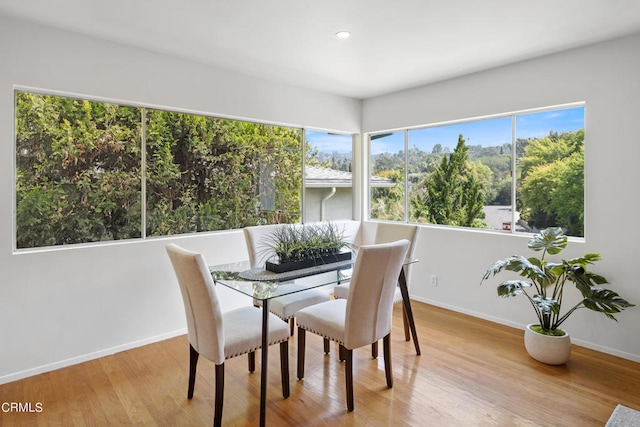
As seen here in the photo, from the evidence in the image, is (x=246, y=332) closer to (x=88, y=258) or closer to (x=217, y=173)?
(x=88, y=258)

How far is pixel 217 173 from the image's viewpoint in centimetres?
370

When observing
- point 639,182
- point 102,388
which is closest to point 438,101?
point 639,182

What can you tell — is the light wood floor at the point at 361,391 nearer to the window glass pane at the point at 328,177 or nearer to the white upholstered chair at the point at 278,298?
the white upholstered chair at the point at 278,298

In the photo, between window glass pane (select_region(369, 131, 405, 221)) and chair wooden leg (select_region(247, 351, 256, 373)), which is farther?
window glass pane (select_region(369, 131, 405, 221))

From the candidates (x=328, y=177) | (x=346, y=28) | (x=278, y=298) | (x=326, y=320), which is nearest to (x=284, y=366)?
(x=326, y=320)

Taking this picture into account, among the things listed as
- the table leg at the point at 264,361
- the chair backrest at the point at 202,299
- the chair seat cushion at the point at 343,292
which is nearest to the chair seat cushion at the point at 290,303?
the chair seat cushion at the point at 343,292

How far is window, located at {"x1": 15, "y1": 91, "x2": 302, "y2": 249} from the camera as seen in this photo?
2.74m

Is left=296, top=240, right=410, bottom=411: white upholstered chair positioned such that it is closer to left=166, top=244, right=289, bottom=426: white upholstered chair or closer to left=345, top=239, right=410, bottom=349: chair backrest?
left=345, top=239, right=410, bottom=349: chair backrest

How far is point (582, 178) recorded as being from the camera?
3201 mm

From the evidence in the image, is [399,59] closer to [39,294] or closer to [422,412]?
[422,412]

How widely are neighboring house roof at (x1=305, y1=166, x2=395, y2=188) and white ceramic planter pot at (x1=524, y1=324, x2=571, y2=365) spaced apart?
98.4 inches

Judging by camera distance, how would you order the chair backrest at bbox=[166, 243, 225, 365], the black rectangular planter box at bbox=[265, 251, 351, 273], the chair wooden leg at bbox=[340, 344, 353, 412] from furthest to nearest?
the black rectangular planter box at bbox=[265, 251, 351, 273] → the chair wooden leg at bbox=[340, 344, 353, 412] → the chair backrest at bbox=[166, 243, 225, 365]

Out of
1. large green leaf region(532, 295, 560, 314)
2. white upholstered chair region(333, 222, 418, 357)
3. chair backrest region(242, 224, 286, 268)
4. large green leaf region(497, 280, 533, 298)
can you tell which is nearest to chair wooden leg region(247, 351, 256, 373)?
chair backrest region(242, 224, 286, 268)

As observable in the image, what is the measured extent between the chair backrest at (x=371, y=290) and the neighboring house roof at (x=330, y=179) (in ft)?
7.77
